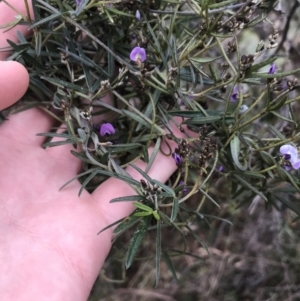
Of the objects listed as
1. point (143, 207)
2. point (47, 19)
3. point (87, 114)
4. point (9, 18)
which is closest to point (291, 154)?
point (143, 207)

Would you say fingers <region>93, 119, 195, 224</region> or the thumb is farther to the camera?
fingers <region>93, 119, 195, 224</region>

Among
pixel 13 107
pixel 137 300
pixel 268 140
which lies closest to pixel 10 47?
pixel 13 107

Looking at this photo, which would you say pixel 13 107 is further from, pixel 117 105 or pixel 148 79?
pixel 148 79

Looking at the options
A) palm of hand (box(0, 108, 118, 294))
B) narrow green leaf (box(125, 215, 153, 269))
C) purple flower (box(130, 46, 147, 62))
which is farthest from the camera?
palm of hand (box(0, 108, 118, 294))

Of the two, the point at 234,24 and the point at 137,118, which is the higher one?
the point at 234,24

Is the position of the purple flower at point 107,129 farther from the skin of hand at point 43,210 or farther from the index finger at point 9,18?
the index finger at point 9,18

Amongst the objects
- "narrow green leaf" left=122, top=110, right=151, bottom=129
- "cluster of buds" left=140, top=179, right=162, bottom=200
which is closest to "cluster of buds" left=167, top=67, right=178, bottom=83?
"narrow green leaf" left=122, top=110, right=151, bottom=129

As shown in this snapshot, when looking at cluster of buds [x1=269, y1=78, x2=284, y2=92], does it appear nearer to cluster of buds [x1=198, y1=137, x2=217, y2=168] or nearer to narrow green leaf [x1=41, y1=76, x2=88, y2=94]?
cluster of buds [x1=198, y1=137, x2=217, y2=168]

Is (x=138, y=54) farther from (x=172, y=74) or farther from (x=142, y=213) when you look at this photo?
(x=142, y=213)
